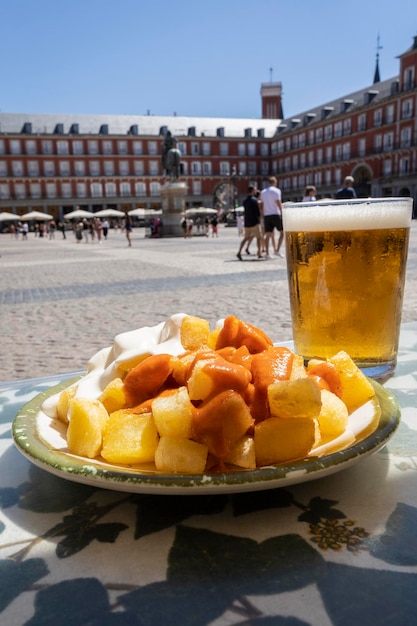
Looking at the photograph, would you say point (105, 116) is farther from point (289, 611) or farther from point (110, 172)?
point (289, 611)

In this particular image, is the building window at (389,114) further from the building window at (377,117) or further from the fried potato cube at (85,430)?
the fried potato cube at (85,430)

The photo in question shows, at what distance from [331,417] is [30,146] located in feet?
191

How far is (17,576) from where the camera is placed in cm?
59

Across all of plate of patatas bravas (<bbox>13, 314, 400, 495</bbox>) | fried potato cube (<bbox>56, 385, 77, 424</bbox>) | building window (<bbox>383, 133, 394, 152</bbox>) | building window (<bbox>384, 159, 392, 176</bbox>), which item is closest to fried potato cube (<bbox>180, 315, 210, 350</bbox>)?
plate of patatas bravas (<bbox>13, 314, 400, 495</bbox>)

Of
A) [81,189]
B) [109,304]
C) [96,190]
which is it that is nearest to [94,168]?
[96,190]

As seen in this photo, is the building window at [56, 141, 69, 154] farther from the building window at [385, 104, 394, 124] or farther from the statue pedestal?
the statue pedestal

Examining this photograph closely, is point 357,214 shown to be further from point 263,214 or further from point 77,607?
point 263,214

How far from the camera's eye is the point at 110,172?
56.4m

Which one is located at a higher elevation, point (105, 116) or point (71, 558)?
point (105, 116)

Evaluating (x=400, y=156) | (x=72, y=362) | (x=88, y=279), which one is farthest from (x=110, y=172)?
(x=72, y=362)

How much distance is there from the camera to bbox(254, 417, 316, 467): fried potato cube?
689 millimetres

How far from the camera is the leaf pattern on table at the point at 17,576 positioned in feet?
1.83

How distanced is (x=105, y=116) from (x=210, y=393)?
6277 cm

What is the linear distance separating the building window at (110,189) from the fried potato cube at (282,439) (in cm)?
5801
